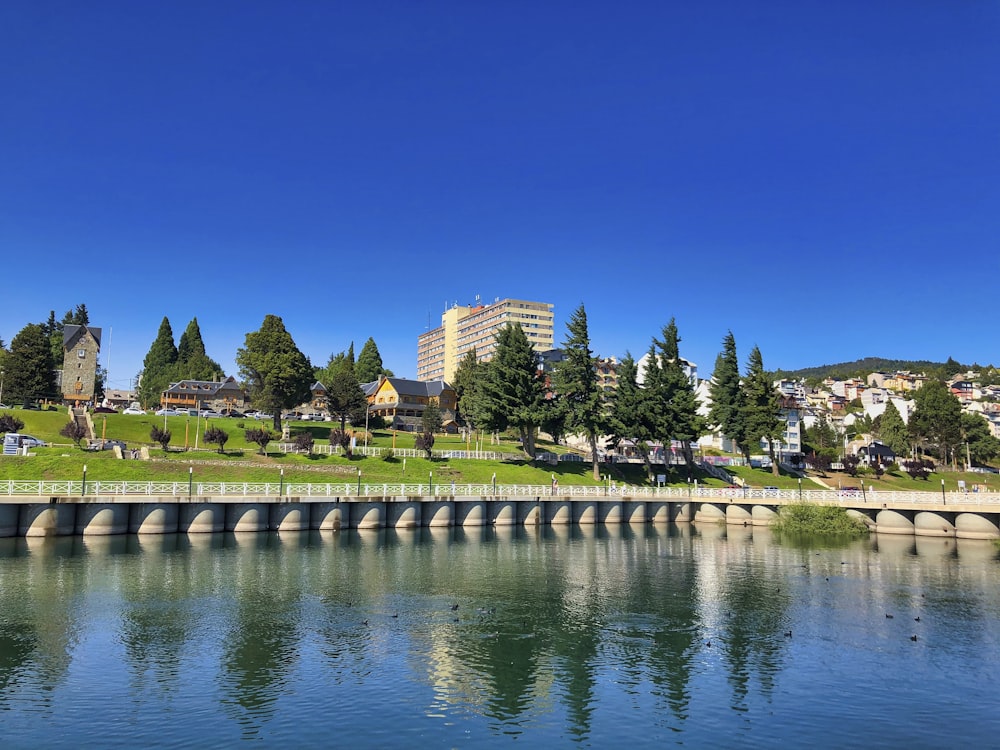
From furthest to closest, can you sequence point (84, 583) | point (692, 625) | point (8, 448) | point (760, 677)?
point (8, 448), point (84, 583), point (692, 625), point (760, 677)

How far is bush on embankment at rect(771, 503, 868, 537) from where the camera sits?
75938mm

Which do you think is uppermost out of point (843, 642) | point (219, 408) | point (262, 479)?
point (219, 408)

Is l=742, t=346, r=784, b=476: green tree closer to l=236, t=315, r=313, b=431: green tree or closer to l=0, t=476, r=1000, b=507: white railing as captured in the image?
l=0, t=476, r=1000, b=507: white railing

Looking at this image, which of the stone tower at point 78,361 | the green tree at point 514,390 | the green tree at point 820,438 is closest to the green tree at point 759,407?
the green tree at point 514,390

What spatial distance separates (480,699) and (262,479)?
57768 millimetres

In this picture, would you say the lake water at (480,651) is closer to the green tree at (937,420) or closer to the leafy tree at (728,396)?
the leafy tree at (728,396)

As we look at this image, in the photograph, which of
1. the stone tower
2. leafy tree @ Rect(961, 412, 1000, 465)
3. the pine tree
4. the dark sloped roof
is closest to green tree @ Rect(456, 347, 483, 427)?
the pine tree

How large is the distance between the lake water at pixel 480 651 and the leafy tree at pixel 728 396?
217ft

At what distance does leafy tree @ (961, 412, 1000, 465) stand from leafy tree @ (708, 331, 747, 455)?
69010 millimetres

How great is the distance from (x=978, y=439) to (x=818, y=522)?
110688 millimetres

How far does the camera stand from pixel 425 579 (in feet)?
153

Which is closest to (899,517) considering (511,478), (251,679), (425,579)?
(511,478)

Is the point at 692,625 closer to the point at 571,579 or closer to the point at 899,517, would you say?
the point at 571,579

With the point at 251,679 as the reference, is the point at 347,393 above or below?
above
